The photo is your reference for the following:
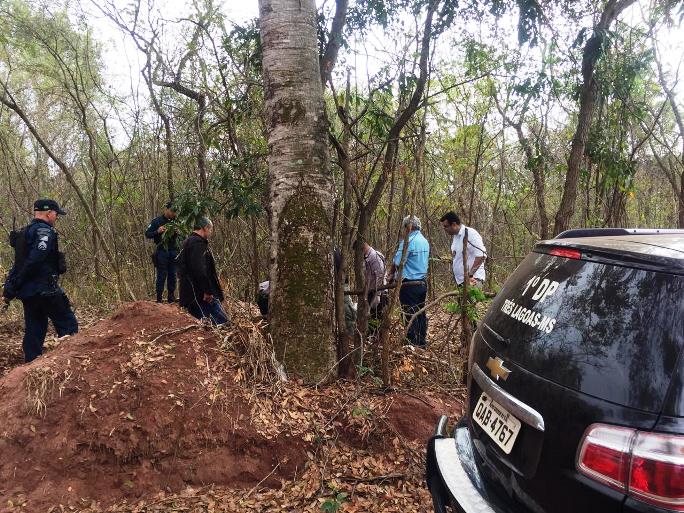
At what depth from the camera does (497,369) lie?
81.0 inches

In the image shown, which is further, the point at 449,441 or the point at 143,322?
the point at 143,322

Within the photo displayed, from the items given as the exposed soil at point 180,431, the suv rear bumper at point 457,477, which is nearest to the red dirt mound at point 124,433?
the exposed soil at point 180,431

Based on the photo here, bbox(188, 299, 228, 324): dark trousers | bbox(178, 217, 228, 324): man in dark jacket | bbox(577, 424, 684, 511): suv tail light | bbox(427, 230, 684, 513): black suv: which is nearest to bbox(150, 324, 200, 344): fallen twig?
bbox(178, 217, 228, 324): man in dark jacket

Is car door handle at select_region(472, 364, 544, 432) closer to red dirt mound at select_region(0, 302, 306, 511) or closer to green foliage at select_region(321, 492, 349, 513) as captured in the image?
green foliage at select_region(321, 492, 349, 513)

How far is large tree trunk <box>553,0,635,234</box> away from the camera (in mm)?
5078

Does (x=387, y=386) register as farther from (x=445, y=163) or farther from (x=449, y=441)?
(x=445, y=163)

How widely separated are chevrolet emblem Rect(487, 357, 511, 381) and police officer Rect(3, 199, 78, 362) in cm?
476

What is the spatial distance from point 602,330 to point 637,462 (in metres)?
0.42

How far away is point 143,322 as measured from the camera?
4.27 metres

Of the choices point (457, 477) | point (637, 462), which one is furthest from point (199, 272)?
point (637, 462)

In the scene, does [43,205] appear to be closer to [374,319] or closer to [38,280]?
[38,280]

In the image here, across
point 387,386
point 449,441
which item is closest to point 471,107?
point 387,386

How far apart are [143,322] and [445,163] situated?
622 centimetres

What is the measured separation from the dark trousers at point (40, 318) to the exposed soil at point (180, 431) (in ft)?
4.66
